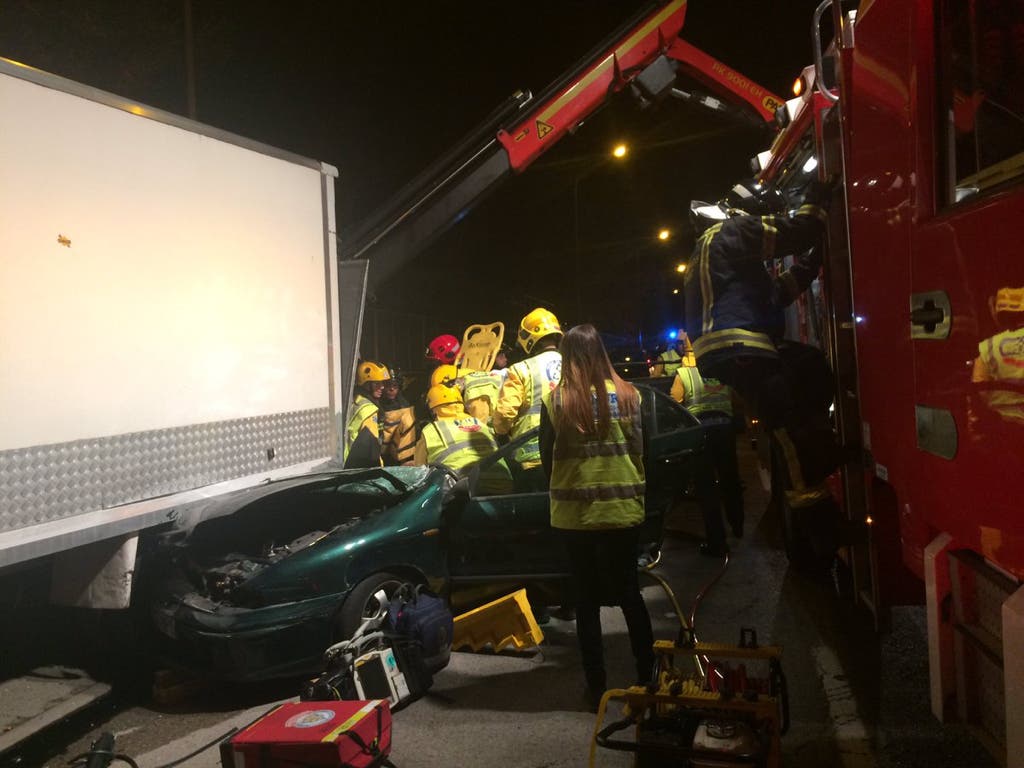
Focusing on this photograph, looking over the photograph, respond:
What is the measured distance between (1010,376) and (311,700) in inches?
125

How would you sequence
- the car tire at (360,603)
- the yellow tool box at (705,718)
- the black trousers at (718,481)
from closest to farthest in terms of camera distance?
1. the yellow tool box at (705,718)
2. the car tire at (360,603)
3. the black trousers at (718,481)

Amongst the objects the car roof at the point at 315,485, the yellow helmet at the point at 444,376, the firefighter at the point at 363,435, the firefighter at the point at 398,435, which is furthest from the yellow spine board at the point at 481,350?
the car roof at the point at 315,485

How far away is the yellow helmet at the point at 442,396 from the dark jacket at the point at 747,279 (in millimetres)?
3869

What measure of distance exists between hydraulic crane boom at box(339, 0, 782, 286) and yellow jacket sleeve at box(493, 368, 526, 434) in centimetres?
171

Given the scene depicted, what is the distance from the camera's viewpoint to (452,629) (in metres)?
4.19

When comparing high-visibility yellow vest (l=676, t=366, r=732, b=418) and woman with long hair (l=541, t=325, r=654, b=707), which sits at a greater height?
high-visibility yellow vest (l=676, t=366, r=732, b=418)

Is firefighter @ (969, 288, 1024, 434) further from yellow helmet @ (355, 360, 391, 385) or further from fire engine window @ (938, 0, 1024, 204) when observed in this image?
yellow helmet @ (355, 360, 391, 385)

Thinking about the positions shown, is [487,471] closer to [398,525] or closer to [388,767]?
[398,525]

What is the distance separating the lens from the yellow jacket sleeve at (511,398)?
207 inches

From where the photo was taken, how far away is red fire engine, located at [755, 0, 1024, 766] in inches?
67.5

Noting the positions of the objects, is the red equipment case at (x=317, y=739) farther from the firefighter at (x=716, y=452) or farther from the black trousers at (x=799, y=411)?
the firefighter at (x=716, y=452)

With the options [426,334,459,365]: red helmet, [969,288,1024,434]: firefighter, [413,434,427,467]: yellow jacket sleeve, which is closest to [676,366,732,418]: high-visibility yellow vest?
[413,434,427,467]: yellow jacket sleeve

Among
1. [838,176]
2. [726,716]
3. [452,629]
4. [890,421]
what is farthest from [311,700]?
[838,176]

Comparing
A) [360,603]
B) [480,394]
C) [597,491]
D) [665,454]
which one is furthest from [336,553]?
[480,394]
